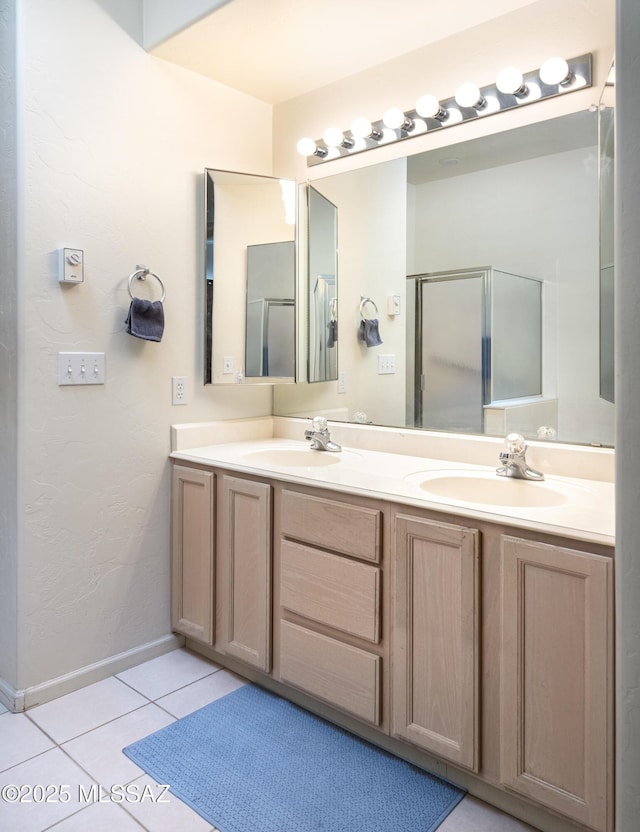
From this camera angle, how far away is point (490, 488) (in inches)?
70.6

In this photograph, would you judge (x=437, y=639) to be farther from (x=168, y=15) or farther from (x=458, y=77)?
(x=168, y=15)

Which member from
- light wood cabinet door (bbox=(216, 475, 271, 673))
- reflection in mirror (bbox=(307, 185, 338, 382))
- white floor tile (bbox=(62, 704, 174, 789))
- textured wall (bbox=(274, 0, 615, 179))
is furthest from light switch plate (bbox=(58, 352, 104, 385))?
textured wall (bbox=(274, 0, 615, 179))

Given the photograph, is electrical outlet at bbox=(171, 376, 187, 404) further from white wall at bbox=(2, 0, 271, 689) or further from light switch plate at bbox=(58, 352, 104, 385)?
light switch plate at bbox=(58, 352, 104, 385)

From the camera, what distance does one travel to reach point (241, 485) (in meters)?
2.00

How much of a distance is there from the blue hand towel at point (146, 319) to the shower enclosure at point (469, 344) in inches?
37.5

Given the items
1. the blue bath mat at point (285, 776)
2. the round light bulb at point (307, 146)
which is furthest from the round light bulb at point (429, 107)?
the blue bath mat at point (285, 776)

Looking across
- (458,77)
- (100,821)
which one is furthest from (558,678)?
(458,77)

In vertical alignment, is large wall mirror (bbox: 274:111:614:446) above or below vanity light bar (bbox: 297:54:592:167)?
below

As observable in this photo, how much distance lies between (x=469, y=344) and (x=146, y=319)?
1186 millimetres

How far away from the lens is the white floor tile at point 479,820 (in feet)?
4.65

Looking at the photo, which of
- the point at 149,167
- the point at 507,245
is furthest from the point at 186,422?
the point at 507,245

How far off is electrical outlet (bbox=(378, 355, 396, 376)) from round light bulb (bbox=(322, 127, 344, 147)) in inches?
36.6

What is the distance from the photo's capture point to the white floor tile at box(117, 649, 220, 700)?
6.76ft

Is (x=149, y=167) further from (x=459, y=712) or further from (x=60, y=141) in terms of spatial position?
(x=459, y=712)
